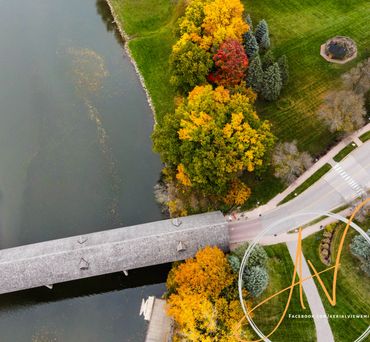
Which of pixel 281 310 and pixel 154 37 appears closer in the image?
pixel 281 310

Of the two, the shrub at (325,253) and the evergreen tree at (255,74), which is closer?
the shrub at (325,253)

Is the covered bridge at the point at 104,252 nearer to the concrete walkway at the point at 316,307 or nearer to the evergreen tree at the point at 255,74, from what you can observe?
the concrete walkway at the point at 316,307

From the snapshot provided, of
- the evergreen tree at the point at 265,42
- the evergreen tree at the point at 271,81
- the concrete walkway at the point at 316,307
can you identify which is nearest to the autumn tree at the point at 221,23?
the evergreen tree at the point at 265,42

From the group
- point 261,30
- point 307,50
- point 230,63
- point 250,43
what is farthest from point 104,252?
point 307,50

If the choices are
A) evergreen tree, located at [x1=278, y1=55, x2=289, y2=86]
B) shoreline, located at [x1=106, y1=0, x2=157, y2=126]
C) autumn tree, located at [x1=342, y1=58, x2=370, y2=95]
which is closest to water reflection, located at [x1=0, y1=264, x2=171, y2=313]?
shoreline, located at [x1=106, y1=0, x2=157, y2=126]

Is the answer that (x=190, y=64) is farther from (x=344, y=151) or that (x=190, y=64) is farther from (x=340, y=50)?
(x=340, y=50)

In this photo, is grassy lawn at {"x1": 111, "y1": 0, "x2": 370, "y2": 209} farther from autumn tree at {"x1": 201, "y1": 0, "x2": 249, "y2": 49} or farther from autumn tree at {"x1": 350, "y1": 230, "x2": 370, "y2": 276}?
autumn tree at {"x1": 350, "y1": 230, "x2": 370, "y2": 276}

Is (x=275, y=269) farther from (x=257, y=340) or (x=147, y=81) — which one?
(x=147, y=81)
